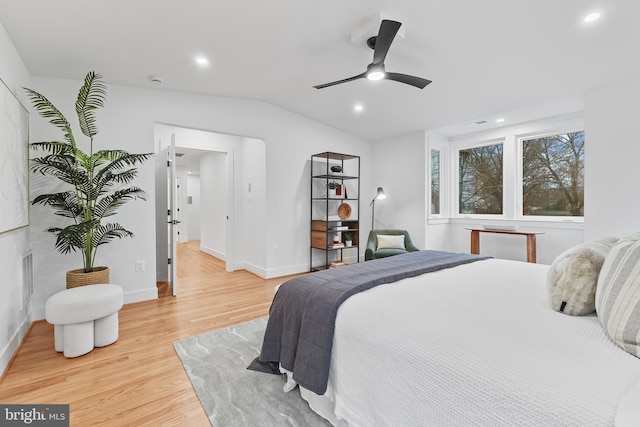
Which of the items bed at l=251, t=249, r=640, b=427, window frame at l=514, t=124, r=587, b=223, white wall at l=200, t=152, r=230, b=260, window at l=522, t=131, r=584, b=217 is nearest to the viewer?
bed at l=251, t=249, r=640, b=427

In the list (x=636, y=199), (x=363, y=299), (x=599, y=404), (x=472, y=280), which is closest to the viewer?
(x=599, y=404)

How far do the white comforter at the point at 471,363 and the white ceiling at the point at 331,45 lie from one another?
210 centimetres

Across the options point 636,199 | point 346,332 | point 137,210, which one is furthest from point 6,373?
point 636,199

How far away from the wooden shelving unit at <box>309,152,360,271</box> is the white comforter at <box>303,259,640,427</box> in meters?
3.14

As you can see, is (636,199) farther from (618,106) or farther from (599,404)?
(599,404)

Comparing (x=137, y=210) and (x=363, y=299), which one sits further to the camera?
(x=137, y=210)

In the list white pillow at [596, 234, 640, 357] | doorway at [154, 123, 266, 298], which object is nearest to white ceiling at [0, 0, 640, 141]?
doorway at [154, 123, 266, 298]

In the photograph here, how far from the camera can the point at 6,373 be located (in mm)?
2014

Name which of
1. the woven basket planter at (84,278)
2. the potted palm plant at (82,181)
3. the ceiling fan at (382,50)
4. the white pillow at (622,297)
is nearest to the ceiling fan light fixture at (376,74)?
the ceiling fan at (382,50)

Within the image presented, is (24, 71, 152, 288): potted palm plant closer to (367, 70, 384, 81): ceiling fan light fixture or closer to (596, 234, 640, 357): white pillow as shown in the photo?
(367, 70, 384, 81): ceiling fan light fixture

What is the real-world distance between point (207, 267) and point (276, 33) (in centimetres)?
418

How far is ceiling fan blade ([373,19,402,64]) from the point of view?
1947mm

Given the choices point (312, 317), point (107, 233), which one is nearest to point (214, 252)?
point (107, 233)

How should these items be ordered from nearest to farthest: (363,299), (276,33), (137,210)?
(363,299) < (276,33) < (137,210)
